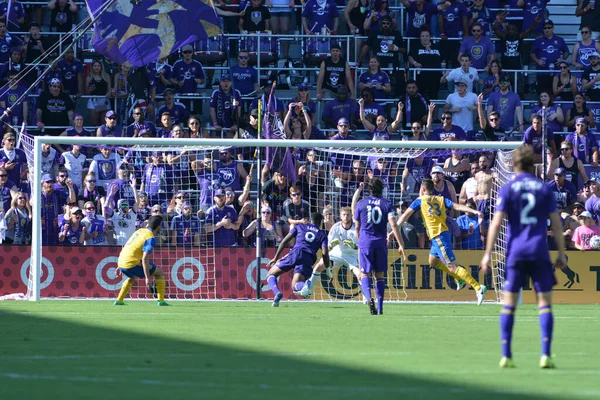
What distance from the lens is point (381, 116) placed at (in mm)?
23312

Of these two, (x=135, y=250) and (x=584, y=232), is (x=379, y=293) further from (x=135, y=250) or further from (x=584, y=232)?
(x=584, y=232)

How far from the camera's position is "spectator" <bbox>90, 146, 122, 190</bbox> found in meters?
21.5

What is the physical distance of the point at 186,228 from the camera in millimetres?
21016

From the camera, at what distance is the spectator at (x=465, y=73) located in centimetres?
2508

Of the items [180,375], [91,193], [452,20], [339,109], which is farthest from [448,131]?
[180,375]

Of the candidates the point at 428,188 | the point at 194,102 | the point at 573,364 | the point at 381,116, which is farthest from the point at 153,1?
the point at 573,364

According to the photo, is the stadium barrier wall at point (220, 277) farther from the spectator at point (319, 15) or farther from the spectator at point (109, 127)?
the spectator at point (319, 15)

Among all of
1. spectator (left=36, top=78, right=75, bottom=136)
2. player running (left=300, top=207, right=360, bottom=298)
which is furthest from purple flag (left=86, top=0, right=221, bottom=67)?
player running (left=300, top=207, right=360, bottom=298)

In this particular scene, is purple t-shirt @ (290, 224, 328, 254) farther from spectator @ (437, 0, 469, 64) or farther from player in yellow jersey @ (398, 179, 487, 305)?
spectator @ (437, 0, 469, 64)

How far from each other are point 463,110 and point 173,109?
6440 millimetres

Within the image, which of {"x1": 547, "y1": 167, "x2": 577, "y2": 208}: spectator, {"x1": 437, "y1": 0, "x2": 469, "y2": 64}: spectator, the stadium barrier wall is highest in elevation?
{"x1": 437, "y1": 0, "x2": 469, "y2": 64}: spectator

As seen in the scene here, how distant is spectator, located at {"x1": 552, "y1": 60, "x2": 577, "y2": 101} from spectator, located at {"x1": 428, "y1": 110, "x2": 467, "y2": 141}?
3.42 m

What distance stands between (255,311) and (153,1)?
7.98 meters

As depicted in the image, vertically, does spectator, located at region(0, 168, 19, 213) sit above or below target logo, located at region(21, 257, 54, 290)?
above
